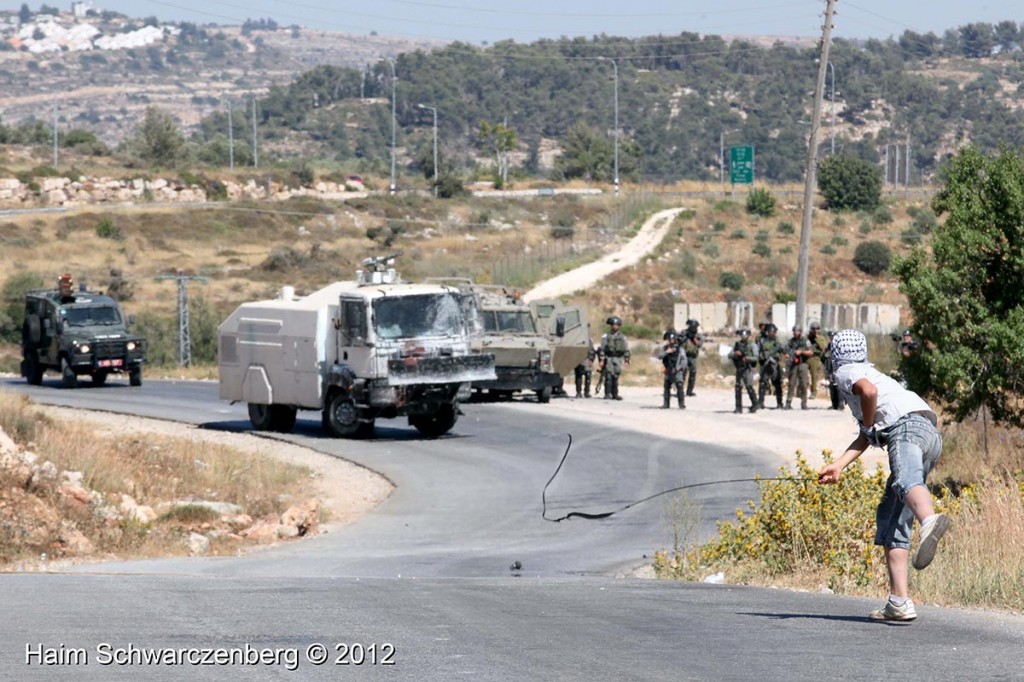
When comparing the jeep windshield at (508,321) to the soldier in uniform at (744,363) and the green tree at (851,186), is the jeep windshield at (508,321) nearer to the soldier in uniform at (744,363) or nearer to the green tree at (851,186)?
the soldier in uniform at (744,363)

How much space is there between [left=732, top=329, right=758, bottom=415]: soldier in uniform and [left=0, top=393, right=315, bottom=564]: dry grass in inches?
374

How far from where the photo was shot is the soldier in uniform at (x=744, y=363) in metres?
27.7

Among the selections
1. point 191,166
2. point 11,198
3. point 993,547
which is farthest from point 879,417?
point 191,166

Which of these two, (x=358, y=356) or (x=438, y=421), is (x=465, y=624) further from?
(x=438, y=421)

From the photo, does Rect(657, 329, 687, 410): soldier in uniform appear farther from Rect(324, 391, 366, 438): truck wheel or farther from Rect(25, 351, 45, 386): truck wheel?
Rect(25, 351, 45, 386): truck wheel

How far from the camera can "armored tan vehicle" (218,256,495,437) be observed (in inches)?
950

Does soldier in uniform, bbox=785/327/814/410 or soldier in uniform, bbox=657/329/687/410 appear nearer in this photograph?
soldier in uniform, bbox=657/329/687/410

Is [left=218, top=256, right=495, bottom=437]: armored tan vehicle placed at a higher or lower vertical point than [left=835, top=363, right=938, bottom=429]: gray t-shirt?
lower

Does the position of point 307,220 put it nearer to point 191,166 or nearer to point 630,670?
point 191,166

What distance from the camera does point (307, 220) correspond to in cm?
8344

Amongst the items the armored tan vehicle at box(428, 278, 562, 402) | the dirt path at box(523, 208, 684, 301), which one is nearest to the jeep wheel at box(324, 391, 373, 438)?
the armored tan vehicle at box(428, 278, 562, 402)

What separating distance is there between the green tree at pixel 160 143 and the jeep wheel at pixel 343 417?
3263 inches

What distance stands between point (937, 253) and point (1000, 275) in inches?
32.7

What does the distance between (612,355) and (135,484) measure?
1423 centimetres
